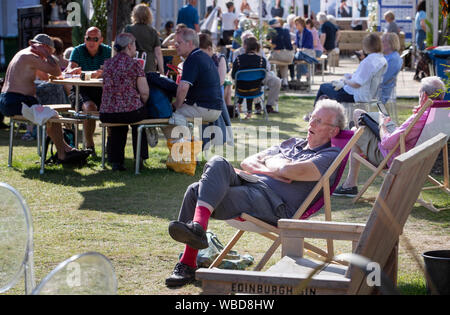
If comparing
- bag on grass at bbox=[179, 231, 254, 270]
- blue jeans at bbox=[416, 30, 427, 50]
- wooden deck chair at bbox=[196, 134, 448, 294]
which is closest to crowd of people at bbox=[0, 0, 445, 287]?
bag on grass at bbox=[179, 231, 254, 270]

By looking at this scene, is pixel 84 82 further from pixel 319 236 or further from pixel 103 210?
pixel 319 236

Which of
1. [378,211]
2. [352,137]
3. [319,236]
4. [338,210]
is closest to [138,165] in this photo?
[338,210]

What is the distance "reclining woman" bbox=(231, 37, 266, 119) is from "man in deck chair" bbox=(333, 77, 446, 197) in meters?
4.71

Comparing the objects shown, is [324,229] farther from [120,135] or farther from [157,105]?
[120,135]

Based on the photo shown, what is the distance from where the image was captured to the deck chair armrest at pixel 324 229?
11.3 ft

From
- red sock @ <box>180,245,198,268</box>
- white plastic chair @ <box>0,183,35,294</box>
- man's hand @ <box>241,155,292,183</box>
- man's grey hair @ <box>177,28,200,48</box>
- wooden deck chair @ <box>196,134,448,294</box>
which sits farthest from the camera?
man's grey hair @ <box>177,28,200,48</box>

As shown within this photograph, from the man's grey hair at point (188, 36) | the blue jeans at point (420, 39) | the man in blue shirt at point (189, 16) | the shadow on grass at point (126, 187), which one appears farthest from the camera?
the blue jeans at point (420, 39)

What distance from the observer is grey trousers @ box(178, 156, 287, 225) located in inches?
159

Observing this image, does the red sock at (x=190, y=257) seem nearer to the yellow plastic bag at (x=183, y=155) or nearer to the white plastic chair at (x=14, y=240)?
the white plastic chair at (x=14, y=240)

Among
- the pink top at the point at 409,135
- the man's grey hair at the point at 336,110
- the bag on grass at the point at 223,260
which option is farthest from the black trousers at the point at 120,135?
the man's grey hair at the point at 336,110

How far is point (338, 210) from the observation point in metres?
6.16

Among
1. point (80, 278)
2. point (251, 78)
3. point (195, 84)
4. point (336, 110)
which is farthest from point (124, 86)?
point (80, 278)

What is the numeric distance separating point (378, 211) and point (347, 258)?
0.35 meters

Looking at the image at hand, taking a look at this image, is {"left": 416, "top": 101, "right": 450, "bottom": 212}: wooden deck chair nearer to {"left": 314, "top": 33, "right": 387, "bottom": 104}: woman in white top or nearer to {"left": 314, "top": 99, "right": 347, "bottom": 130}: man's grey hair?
{"left": 314, "top": 99, "right": 347, "bottom": 130}: man's grey hair
